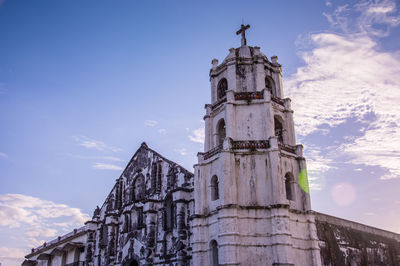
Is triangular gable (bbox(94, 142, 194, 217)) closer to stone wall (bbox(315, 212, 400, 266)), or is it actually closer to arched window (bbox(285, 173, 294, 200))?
arched window (bbox(285, 173, 294, 200))

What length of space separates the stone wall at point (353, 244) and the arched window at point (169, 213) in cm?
856

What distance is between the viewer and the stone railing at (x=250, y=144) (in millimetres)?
19281

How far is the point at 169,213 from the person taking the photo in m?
23.2

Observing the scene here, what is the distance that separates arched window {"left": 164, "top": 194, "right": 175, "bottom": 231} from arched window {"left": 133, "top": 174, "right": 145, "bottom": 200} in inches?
113

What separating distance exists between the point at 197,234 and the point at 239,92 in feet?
24.7

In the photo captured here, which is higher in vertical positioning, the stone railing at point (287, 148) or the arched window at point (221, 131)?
the arched window at point (221, 131)

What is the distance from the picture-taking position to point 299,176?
2027cm

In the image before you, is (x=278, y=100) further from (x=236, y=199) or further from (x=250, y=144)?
(x=236, y=199)

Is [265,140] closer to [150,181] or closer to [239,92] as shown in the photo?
[239,92]

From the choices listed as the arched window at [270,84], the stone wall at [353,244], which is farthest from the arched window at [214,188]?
the stone wall at [353,244]

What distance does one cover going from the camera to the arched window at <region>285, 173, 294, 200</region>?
19.8 meters

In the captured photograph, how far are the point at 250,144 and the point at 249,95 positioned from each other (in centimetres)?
280

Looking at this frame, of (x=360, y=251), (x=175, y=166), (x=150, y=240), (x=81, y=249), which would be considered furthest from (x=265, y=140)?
(x=81, y=249)

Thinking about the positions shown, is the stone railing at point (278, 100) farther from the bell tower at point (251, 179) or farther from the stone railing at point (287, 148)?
the stone railing at point (287, 148)
